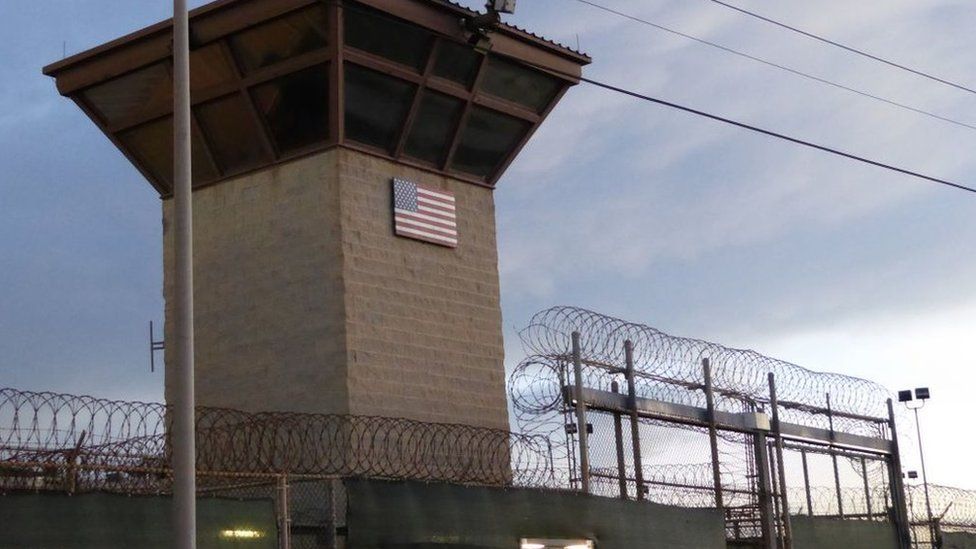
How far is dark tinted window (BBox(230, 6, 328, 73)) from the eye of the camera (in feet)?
69.7

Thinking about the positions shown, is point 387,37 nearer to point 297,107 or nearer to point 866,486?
point 297,107

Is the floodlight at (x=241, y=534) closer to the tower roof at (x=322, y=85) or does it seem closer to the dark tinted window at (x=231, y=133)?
the tower roof at (x=322, y=85)

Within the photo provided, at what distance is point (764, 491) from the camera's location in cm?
2455

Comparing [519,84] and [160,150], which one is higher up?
A: [519,84]

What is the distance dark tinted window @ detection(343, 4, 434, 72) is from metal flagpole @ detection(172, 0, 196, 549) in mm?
7940

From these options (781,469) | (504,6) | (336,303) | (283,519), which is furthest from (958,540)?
(283,519)

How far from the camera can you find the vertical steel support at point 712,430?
23.5 metres

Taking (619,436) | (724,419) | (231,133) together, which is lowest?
(619,436)

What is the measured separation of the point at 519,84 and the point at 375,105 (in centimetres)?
280

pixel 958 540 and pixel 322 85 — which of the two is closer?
pixel 322 85

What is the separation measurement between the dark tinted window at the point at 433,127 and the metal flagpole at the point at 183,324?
31.2ft

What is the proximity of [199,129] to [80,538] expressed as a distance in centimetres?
1000

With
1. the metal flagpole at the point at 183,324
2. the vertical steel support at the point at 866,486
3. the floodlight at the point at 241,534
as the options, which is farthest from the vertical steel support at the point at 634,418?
the metal flagpole at the point at 183,324

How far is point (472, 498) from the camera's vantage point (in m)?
18.5
